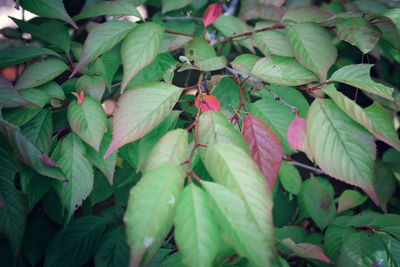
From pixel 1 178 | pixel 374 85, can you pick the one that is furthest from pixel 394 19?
pixel 1 178

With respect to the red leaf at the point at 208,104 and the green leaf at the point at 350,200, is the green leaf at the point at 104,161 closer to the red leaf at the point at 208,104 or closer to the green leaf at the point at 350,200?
the red leaf at the point at 208,104

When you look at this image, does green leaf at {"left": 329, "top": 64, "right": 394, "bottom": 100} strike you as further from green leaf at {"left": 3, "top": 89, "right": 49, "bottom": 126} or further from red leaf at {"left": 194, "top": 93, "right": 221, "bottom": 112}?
green leaf at {"left": 3, "top": 89, "right": 49, "bottom": 126}

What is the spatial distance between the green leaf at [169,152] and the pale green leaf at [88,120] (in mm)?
138

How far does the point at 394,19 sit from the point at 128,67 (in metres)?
0.62

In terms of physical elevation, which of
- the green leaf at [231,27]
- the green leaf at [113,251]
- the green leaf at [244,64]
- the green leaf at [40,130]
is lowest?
the green leaf at [113,251]

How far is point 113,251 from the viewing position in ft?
2.32

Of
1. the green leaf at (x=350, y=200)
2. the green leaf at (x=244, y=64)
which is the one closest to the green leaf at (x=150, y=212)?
the green leaf at (x=244, y=64)

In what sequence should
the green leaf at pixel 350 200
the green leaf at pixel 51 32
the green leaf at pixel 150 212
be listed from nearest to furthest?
the green leaf at pixel 150 212, the green leaf at pixel 51 32, the green leaf at pixel 350 200

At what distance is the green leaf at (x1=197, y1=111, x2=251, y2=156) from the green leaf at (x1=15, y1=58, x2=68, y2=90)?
1.21 feet

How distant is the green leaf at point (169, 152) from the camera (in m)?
0.43

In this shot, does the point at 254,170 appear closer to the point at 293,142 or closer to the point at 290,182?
the point at 293,142

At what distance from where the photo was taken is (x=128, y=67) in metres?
0.51

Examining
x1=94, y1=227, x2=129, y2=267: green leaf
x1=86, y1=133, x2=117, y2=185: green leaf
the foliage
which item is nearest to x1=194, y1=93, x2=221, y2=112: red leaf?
the foliage

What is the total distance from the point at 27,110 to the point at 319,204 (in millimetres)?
807
